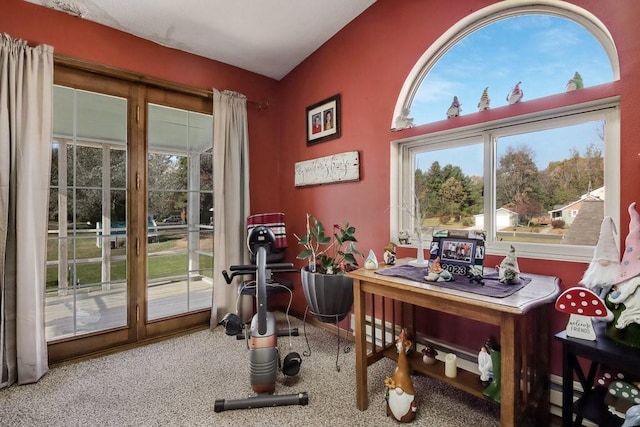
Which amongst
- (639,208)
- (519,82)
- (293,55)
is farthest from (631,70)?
(293,55)

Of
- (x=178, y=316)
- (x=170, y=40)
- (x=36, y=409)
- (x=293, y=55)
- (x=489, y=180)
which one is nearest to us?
(x=36, y=409)

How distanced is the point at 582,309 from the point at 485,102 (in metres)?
1.29

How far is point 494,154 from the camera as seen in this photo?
6.33 feet

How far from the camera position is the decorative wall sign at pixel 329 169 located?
2.59m

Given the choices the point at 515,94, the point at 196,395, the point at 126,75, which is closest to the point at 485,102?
the point at 515,94

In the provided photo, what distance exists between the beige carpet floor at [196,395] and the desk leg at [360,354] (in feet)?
0.22

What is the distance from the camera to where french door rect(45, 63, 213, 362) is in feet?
7.52

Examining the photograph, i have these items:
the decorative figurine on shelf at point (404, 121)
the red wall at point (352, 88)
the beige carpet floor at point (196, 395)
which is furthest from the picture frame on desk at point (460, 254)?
the decorative figurine on shelf at point (404, 121)

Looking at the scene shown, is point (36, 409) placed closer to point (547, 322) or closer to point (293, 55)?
point (547, 322)

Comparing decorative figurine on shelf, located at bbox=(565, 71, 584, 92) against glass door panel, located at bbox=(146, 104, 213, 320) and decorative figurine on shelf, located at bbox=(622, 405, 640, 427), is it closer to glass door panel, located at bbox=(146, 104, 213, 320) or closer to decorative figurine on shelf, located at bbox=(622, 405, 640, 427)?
decorative figurine on shelf, located at bbox=(622, 405, 640, 427)

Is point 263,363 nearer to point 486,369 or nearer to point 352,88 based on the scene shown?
point 486,369

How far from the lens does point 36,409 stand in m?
1.72

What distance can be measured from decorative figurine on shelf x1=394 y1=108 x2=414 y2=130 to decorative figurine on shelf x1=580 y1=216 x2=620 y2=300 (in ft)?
4.33

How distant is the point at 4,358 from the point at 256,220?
1.95 metres
